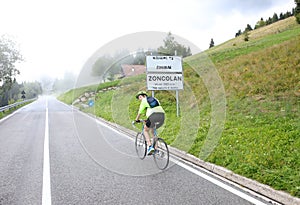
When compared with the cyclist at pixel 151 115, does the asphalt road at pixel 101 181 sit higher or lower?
lower

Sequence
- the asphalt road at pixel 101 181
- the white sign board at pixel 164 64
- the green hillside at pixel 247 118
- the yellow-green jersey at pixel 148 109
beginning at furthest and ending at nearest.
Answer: the white sign board at pixel 164 64, the yellow-green jersey at pixel 148 109, the green hillside at pixel 247 118, the asphalt road at pixel 101 181

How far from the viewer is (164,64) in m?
12.7

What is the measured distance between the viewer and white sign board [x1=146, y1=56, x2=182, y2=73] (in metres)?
12.5

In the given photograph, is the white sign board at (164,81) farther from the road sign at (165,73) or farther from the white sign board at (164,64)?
the white sign board at (164,64)

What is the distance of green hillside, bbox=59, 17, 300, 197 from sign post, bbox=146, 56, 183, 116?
128cm

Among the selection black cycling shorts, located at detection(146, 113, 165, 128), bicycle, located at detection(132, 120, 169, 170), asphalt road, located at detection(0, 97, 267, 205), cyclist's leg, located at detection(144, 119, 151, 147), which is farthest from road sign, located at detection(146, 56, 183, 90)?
black cycling shorts, located at detection(146, 113, 165, 128)

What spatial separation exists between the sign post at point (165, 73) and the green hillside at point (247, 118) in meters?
1.28

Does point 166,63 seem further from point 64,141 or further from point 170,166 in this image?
point 170,166

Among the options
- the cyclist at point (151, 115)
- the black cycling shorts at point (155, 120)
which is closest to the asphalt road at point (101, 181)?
the cyclist at point (151, 115)

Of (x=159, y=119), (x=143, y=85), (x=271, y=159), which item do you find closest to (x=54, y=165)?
(x=159, y=119)

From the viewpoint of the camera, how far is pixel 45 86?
582 ft

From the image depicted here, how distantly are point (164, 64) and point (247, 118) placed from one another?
5.19 m

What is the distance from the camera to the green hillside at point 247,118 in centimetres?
538

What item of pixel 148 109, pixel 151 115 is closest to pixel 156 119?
pixel 151 115
